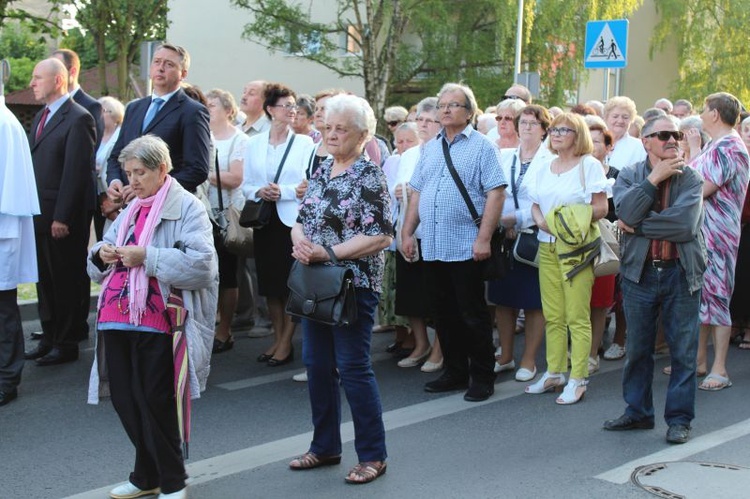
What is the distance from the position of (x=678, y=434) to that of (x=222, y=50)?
103ft

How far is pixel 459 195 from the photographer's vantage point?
7195mm

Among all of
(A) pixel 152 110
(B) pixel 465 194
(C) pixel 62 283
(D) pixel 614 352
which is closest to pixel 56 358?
(C) pixel 62 283

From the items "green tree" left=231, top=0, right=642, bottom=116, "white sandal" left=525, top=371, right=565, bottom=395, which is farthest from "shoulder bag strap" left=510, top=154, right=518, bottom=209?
"green tree" left=231, top=0, right=642, bottom=116

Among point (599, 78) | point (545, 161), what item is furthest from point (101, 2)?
point (599, 78)

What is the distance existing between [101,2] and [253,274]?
444 inches

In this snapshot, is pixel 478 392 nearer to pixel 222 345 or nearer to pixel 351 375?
pixel 351 375

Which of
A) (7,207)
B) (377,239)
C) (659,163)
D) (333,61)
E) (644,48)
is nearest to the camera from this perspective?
(377,239)

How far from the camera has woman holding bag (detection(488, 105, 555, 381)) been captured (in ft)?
25.7

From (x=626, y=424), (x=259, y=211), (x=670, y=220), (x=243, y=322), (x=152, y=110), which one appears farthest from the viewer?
(x=243, y=322)

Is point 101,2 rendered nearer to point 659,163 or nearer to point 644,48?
point 659,163

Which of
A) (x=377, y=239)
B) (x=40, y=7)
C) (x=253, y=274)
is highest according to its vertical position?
(x=40, y=7)

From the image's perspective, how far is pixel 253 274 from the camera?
33.6 feet

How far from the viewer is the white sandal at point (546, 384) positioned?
7465 millimetres

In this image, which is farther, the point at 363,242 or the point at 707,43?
the point at 707,43
